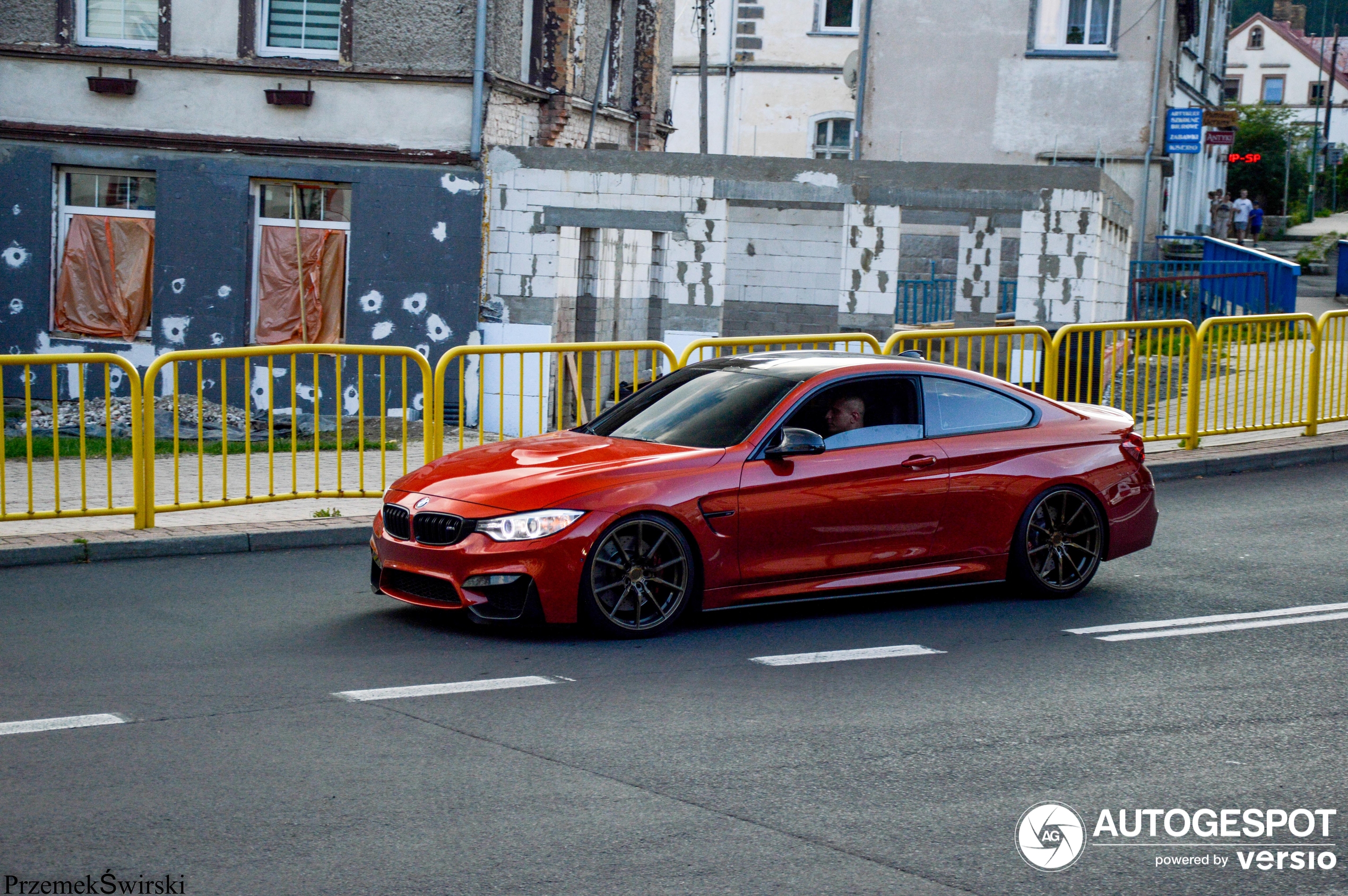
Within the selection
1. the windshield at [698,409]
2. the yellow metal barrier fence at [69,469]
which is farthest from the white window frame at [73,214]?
the windshield at [698,409]

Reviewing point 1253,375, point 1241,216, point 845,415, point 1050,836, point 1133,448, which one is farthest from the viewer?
point 1241,216

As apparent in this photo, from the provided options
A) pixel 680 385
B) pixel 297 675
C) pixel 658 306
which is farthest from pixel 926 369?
pixel 658 306

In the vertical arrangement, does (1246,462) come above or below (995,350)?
below

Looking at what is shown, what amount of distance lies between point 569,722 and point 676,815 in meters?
1.24

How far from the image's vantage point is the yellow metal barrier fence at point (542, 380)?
12.1 metres

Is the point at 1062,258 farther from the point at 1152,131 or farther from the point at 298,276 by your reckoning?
the point at 1152,131

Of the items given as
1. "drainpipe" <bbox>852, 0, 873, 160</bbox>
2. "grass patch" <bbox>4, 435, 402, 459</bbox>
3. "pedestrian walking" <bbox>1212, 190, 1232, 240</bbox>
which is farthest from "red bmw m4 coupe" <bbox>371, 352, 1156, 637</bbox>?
"pedestrian walking" <bbox>1212, 190, 1232, 240</bbox>

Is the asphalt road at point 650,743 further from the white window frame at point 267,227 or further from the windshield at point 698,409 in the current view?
the white window frame at point 267,227

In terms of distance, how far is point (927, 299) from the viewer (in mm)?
26266

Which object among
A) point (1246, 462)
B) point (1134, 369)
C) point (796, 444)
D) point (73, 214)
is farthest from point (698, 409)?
point (73, 214)

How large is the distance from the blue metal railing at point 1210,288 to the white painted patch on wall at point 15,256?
1643 cm

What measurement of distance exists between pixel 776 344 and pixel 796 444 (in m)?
5.50

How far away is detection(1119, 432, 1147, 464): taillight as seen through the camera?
954cm

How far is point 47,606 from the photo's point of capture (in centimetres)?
882
